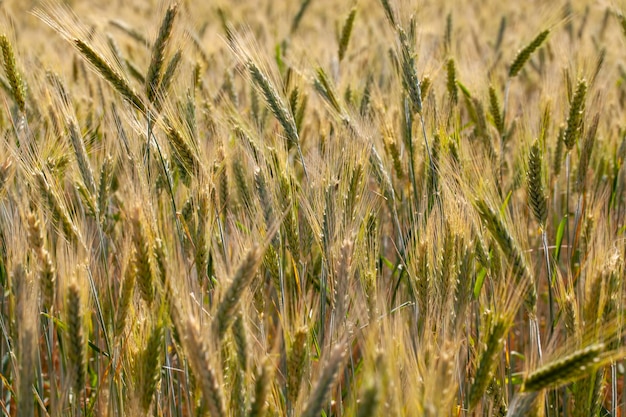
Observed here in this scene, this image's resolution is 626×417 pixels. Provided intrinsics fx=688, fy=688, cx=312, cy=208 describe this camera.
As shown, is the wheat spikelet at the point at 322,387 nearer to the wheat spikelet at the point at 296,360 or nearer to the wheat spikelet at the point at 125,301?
the wheat spikelet at the point at 296,360

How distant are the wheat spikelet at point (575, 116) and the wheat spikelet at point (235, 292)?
51.5 inches

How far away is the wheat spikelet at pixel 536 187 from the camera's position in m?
1.83

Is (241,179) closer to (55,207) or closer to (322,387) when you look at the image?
(55,207)

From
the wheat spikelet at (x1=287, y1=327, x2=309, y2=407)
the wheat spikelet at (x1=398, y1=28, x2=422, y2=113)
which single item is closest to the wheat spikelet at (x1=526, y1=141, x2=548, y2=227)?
the wheat spikelet at (x1=398, y1=28, x2=422, y2=113)

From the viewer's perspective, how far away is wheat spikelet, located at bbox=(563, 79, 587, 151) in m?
→ 2.16

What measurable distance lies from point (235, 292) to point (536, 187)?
0.97 meters

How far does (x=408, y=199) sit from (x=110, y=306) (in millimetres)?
1093

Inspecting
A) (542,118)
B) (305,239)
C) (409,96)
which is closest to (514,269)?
(305,239)

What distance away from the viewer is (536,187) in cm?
185

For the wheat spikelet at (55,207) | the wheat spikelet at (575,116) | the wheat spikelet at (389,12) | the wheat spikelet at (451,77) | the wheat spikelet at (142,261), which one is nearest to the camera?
the wheat spikelet at (142,261)

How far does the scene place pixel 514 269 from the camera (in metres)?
1.61

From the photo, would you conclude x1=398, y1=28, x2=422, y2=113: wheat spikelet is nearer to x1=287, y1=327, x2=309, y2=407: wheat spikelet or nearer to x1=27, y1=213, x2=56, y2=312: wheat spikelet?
x1=287, y1=327, x2=309, y2=407: wheat spikelet

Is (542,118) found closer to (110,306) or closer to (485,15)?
(110,306)

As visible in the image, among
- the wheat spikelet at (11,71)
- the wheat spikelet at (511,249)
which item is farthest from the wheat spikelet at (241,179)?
the wheat spikelet at (511,249)
